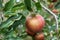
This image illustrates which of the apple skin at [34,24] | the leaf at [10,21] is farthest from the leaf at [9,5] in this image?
the apple skin at [34,24]

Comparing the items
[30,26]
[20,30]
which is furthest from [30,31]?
[20,30]

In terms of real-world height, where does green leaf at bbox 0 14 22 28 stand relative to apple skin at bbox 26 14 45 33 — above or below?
above

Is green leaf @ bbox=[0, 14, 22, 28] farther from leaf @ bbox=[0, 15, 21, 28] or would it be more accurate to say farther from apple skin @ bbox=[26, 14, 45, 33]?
apple skin @ bbox=[26, 14, 45, 33]

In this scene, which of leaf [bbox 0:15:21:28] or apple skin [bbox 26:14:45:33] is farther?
leaf [bbox 0:15:21:28]

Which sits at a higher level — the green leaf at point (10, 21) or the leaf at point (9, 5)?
the leaf at point (9, 5)

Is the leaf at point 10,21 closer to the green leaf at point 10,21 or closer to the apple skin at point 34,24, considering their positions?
the green leaf at point 10,21

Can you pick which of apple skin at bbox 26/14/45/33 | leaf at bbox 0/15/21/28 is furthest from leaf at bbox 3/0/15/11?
apple skin at bbox 26/14/45/33

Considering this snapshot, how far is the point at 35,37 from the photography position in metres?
1.11

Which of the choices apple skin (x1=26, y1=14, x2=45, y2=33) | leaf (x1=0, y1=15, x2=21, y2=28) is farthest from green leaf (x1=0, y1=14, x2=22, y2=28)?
apple skin (x1=26, y1=14, x2=45, y2=33)

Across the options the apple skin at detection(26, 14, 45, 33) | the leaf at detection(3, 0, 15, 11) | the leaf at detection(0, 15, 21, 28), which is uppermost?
the leaf at detection(3, 0, 15, 11)

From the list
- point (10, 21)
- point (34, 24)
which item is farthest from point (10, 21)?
point (34, 24)

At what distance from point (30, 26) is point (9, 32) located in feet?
0.74

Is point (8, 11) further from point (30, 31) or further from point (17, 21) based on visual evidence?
point (30, 31)

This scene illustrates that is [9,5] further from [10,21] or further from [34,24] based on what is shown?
[34,24]
